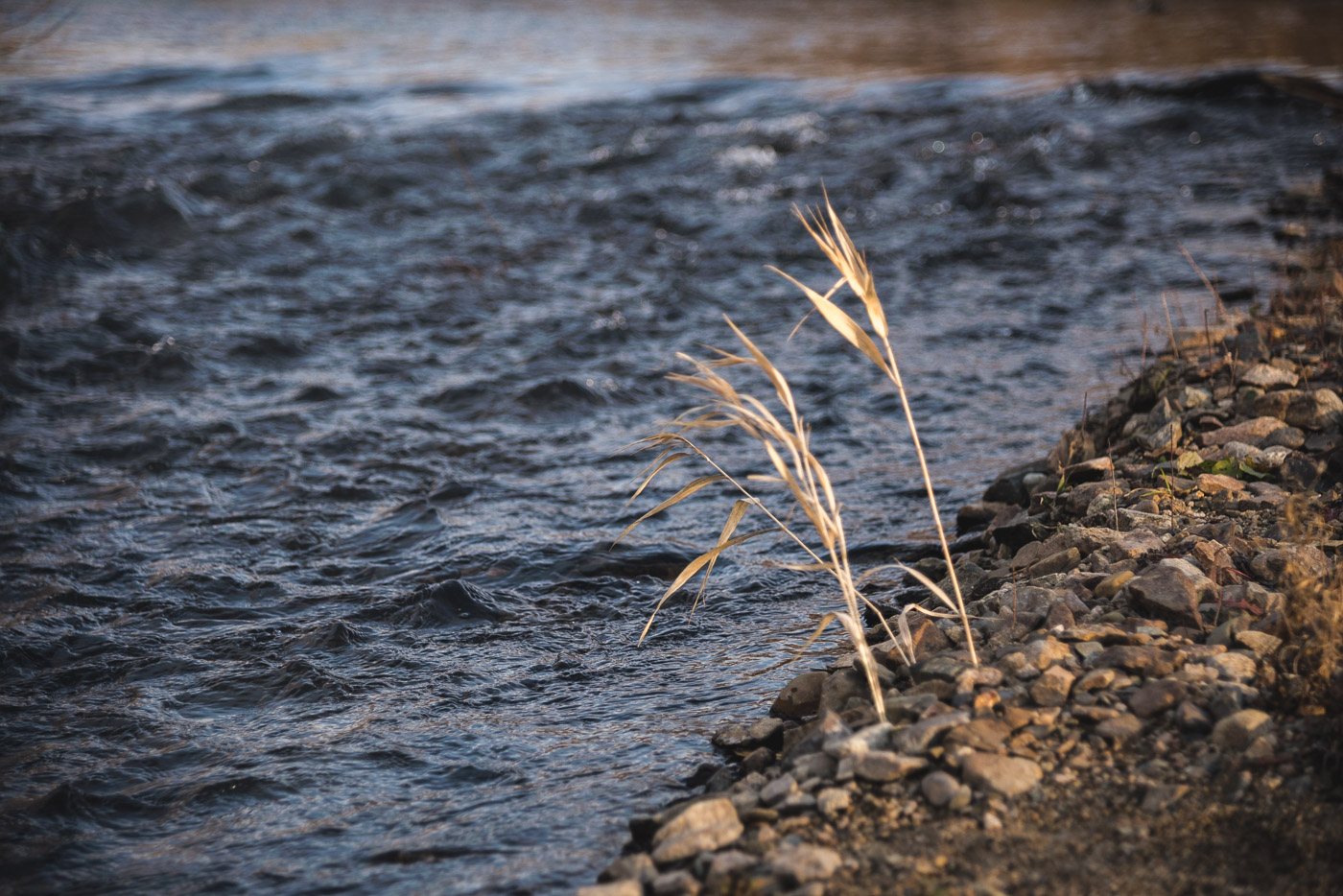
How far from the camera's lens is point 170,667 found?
3.87 m

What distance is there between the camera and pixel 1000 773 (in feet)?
8.31

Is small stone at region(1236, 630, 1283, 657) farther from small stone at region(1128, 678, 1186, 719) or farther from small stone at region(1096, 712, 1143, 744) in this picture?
small stone at region(1096, 712, 1143, 744)

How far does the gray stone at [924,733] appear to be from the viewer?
104 inches

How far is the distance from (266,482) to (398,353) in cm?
184

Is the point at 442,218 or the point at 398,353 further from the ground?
the point at 442,218

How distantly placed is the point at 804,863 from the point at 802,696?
86cm

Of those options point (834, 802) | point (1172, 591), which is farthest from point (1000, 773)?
point (1172, 591)

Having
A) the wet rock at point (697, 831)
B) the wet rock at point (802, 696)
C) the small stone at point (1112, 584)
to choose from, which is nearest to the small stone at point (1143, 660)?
Answer: the small stone at point (1112, 584)

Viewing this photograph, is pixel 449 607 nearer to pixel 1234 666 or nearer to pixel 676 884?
pixel 676 884

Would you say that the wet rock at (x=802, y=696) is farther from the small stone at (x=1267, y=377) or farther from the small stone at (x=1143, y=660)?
the small stone at (x=1267, y=377)

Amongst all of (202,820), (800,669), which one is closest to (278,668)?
(202,820)

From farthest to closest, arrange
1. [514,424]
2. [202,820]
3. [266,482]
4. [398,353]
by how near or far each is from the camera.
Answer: [398,353] → [514,424] → [266,482] → [202,820]

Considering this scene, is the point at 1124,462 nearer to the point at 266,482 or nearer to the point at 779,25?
the point at 266,482

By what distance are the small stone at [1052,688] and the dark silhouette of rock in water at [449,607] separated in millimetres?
2057
